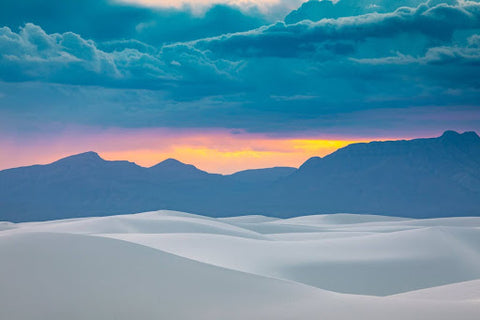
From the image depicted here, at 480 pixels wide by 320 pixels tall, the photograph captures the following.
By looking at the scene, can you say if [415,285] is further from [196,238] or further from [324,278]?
[196,238]

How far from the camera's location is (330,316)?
16.3 m

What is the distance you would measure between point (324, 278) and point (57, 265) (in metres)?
20.3

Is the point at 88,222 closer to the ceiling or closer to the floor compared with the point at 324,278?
closer to the ceiling

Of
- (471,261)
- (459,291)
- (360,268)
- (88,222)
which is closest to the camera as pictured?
(459,291)

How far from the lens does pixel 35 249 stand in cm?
2112

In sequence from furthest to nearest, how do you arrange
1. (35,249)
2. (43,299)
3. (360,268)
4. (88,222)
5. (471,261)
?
(88,222)
(471,261)
(360,268)
(35,249)
(43,299)

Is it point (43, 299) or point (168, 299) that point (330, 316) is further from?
point (43, 299)

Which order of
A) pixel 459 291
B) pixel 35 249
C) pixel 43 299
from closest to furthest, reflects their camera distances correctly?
pixel 43 299
pixel 35 249
pixel 459 291

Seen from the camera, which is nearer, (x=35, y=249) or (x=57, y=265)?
(x=57, y=265)

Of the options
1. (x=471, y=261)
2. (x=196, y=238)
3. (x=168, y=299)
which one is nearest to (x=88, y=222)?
(x=196, y=238)

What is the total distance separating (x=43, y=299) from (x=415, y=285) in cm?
2625

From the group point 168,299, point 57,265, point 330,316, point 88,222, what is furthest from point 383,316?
point 88,222

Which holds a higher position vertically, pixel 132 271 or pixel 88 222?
pixel 88 222

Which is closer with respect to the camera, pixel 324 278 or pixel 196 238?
pixel 324 278
